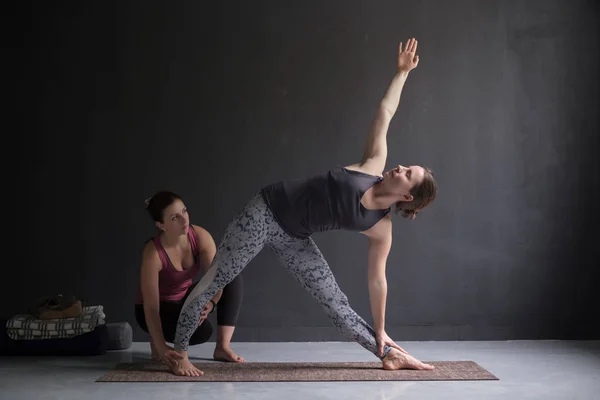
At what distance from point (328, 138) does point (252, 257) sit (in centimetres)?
161

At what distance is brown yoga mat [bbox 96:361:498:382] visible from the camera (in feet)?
12.2

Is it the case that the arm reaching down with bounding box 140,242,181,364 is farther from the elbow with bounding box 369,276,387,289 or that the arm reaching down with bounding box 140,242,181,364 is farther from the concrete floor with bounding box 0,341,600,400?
the elbow with bounding box 369,276,387,289

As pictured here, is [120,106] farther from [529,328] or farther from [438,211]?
[529,328]

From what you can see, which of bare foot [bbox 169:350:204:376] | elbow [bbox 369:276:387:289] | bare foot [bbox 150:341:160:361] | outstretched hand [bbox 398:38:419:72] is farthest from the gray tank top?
bare foot [bbox 150:341:160:361]

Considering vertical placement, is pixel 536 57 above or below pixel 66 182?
above

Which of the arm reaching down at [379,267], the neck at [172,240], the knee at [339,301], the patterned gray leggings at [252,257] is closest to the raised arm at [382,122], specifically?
the arm reaching down at [379,267]

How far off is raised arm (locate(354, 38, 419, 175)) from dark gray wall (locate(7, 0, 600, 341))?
51.6 inches

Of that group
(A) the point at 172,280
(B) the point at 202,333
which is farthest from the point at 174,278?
(B) the point at 202,333

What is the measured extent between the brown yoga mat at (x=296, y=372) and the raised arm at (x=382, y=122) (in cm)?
96

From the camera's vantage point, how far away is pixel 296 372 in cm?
391

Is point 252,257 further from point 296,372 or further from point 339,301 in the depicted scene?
point 296,372

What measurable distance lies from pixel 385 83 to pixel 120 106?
1.71 m

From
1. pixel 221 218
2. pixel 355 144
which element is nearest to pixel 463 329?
pixel 355 144

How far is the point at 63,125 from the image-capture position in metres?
5.15
